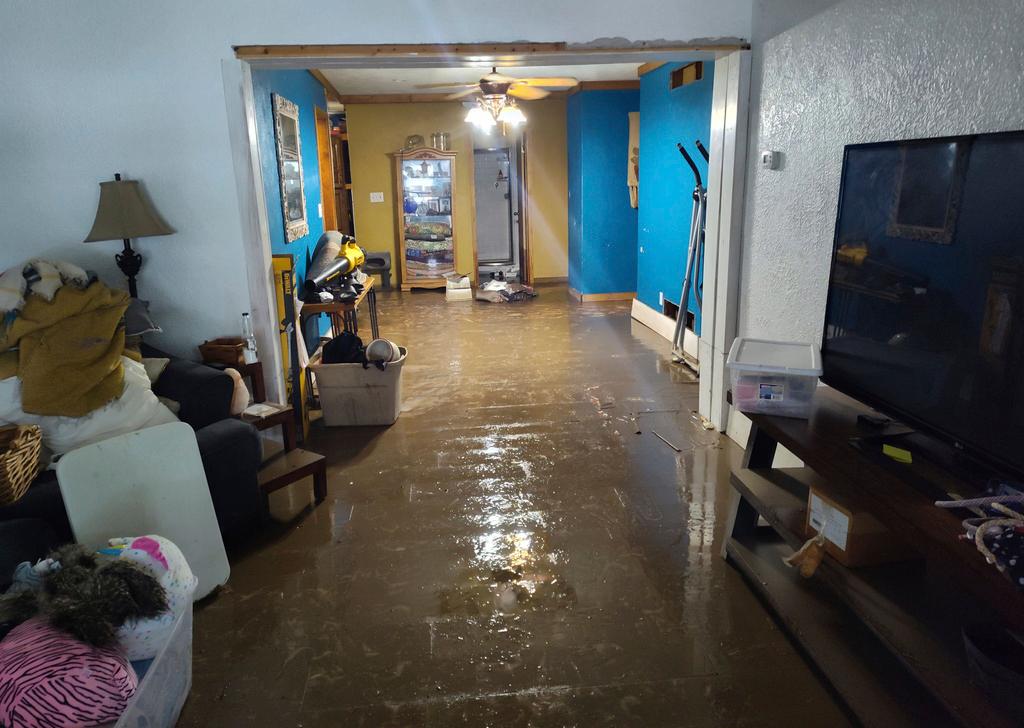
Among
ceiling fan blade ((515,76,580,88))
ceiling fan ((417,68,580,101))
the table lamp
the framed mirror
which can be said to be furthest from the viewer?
ceiling fan blade ((515,76,580,88))

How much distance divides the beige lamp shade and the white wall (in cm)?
18

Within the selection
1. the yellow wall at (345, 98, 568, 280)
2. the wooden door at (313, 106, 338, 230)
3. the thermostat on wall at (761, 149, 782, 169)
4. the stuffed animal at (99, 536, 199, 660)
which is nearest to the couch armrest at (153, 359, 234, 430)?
the stuffed animal at (99, 536, 199, 660)

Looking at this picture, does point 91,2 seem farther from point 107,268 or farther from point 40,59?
point 107,268

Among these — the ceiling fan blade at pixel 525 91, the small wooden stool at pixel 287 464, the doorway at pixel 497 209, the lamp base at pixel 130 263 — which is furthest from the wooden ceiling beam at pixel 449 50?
the doorway at pixel 497 209

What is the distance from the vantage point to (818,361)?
2.28 metres

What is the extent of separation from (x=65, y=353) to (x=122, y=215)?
78cm

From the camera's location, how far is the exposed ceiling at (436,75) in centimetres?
659

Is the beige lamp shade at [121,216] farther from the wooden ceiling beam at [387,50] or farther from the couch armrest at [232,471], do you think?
the couch armrest at [232,471]

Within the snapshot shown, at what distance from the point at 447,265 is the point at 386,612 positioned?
23.0 feet

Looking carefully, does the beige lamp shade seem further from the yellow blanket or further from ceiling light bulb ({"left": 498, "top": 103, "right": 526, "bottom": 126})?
ceiling light bulb ({"left": 498, "top": 103, "right": 526, "bottom": 126})

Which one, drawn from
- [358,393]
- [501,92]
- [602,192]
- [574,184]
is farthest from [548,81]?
[574,184]

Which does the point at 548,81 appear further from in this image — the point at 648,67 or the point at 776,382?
the point at 776,382

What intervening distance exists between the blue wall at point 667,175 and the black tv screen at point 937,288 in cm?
318

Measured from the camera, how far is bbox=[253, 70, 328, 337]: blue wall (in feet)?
13.5
